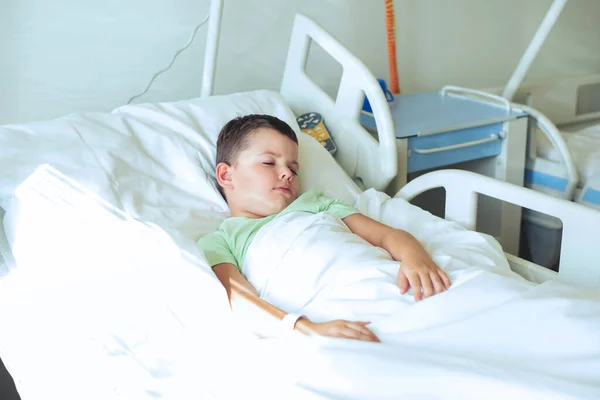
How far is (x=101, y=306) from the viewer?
1225 mm

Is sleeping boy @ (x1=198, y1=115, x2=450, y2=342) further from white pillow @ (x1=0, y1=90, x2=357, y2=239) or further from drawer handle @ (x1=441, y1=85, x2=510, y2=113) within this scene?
drawer handle @ (x1=441, y1=85, x2=510, y2=113)

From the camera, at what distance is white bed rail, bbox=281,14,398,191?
1.83 metres

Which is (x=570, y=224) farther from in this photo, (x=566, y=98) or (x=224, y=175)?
(x=566, y=98)

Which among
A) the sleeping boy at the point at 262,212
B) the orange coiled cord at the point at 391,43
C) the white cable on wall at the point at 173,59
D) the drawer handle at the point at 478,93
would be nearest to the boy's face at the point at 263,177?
the sleeping boy at the point at 262,212

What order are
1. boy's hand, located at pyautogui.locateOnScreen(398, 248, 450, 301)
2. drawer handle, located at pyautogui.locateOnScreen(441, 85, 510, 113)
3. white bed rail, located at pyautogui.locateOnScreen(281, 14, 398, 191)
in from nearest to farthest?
boy's hand, located at pyautogui.locateOnScreen(398, 248, 450, 301) < white bed rail, located at pyautogui.locateOnScreen(281, 14, 398, 191) < drawer handle, located at pyautogui.locateOnScreen(441, 85, 510, 113)

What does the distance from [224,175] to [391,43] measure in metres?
1.22

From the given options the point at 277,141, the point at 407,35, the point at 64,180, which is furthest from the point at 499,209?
the point at 64,180

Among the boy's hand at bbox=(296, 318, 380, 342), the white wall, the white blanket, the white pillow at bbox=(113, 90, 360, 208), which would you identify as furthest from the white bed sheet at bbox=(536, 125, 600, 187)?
the boy's hand at bbox=(296, 318, 380, 342)

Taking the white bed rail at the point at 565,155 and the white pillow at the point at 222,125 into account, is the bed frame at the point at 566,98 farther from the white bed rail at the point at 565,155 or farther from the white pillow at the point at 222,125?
the white pillow at the point at 222,125

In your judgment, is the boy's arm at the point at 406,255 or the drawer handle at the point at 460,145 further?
the drawer handle at the point at 460,145

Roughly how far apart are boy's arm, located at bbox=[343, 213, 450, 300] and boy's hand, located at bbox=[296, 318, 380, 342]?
0.13m

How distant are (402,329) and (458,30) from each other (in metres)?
2.13

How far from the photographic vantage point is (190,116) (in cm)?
176

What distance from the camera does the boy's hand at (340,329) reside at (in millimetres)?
1072
